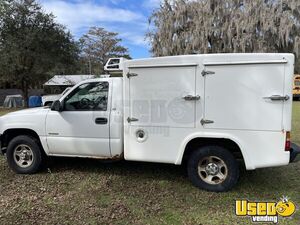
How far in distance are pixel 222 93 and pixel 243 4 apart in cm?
1958

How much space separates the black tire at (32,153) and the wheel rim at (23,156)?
0.03 metres

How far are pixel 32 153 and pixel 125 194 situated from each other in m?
2.14

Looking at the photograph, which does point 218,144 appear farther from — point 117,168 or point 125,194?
point 117,168

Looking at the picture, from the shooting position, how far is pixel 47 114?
530cm

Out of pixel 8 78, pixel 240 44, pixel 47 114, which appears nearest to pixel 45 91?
pixel 8 78

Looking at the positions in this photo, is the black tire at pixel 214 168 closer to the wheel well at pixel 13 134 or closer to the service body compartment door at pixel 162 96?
the service body compartment door at pixel 162 96

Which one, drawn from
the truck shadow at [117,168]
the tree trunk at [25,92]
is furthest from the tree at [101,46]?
the truck shadow at [117,168]

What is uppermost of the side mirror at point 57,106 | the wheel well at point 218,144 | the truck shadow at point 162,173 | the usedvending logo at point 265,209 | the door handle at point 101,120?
the side mirror at point 57,106

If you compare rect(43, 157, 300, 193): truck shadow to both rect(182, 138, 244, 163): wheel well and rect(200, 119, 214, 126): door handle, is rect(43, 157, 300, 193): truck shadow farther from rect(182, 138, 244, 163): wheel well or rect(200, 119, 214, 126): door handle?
rect(200, 119, 214, 126): door handle

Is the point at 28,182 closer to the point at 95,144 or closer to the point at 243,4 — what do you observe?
the point at 95,144

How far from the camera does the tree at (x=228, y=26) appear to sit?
20859mm

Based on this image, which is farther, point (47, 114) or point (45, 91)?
point (45, 91)

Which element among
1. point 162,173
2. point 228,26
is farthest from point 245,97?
point 228,26

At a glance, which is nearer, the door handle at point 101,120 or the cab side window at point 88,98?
the door handle at point 101,120
